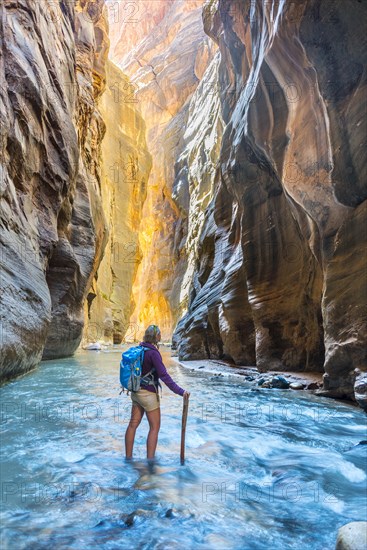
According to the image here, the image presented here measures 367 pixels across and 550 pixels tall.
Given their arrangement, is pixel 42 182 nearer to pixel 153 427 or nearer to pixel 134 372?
pixel 134 372

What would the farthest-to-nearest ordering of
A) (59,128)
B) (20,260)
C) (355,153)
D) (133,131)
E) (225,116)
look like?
1. (133,131)
2. (225,116)
3. (59,128)
4. (20,260)
5. (355,153)

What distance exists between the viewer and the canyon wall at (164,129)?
6350 cm

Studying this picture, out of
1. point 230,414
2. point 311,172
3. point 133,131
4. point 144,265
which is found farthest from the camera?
point 144,265

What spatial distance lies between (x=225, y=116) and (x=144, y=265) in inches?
2112

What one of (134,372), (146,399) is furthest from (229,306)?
(134,372)

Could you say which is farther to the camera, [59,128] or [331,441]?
[59,128]

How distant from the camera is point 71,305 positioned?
2008 centimetres

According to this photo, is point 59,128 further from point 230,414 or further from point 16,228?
point 230,414

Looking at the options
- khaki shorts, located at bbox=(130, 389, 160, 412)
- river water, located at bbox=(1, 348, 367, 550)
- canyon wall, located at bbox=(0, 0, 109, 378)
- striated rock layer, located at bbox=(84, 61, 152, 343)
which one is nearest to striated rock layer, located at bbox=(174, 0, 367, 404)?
river water, located at bbox=(1, 348, 367, 550)

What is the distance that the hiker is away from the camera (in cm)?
432

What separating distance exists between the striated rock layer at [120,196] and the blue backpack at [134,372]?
35.8 meters

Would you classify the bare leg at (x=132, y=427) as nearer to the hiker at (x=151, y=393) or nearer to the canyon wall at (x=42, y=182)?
the hiker at (x=151, y=393)

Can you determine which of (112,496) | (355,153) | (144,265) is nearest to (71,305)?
(355,153)

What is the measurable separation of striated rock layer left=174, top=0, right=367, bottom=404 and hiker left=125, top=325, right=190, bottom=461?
4203mm
